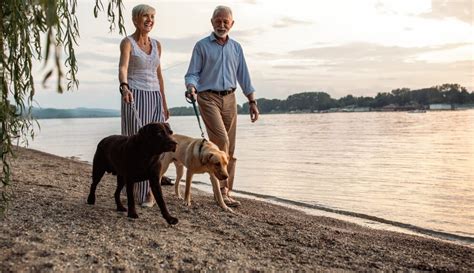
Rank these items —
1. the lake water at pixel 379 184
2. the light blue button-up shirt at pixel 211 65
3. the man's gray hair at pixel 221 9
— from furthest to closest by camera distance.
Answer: the lake water at pixel 379 184, the light blue button-up shirt at pixel 211 65, the man's gray hair at pixel 221 9

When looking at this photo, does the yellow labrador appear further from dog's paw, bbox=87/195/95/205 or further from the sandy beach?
dog's paw, bbox=87/195/95/205

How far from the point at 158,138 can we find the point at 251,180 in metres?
10.4

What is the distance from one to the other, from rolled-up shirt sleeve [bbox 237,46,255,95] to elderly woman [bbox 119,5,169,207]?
4.61ft

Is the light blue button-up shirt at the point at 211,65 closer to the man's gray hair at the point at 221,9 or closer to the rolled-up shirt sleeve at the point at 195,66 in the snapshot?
the rolled-up shirt sleeve at the point at 195,66

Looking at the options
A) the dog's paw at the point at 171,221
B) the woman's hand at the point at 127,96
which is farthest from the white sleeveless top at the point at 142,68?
the dog's paw at the point at 171,221

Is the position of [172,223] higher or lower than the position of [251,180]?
higher

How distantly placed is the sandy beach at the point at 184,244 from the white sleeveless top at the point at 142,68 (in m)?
1.62

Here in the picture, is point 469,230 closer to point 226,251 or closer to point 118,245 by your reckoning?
point 226,251

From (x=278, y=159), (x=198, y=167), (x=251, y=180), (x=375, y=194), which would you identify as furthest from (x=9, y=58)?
(x=278, y=159)

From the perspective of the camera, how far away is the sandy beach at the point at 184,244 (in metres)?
4.31

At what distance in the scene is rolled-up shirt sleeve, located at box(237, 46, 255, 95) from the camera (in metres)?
7.81

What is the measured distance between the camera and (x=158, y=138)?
5488mm

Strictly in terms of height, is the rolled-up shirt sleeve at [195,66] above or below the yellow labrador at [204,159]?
above

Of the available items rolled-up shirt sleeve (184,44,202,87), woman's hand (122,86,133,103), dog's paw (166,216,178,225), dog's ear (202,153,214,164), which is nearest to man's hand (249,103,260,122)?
rolled-up shirt sleeve (184,44,202,87)
